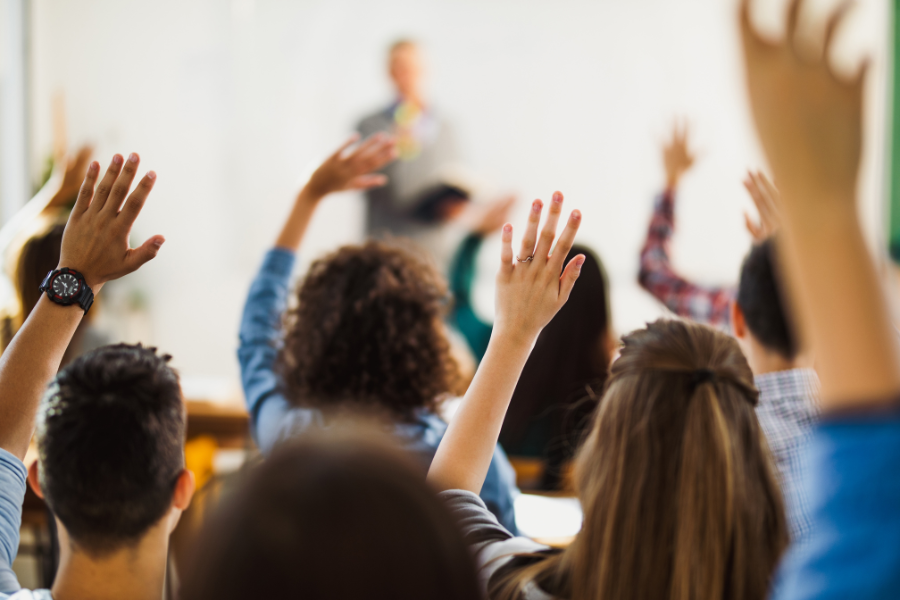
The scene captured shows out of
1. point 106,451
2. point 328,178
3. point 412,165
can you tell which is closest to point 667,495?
point 106,451

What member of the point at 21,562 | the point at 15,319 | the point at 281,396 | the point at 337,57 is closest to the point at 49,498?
the point at 281,396

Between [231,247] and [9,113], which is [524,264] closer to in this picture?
[231,247]

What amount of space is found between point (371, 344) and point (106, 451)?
2.05 feet

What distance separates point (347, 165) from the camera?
1.60 meters

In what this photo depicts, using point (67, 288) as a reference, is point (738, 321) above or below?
below

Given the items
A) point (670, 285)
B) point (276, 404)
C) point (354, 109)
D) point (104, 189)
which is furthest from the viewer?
point (354, 109)

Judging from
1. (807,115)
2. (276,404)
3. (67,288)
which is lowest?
(276,404)

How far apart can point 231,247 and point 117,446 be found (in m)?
3.29

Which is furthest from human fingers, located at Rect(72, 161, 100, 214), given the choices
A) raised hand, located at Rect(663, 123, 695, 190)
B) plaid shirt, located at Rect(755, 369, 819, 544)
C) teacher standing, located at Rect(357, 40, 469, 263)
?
teacher standing, located at Rect(357, 40, 469, 263)

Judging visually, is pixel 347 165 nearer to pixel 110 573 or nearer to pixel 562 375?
pixel 562 375

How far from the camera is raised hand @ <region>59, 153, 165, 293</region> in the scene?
101 cm

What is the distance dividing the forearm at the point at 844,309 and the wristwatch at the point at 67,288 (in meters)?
0.92

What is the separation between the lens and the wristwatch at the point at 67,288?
98cm

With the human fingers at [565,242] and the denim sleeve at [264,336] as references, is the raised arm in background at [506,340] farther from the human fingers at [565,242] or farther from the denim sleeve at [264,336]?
the denim sleeve at [264,336]
